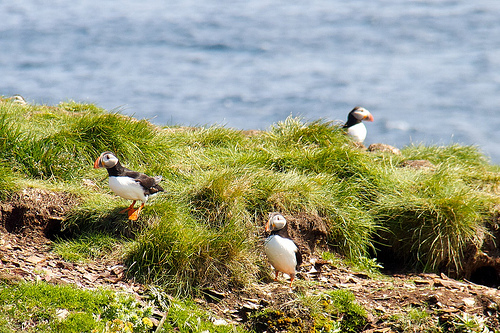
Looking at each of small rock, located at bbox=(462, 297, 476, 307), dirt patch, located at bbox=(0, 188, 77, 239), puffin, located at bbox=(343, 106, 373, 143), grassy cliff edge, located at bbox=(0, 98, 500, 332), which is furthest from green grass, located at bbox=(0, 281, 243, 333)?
puffin, located at bbox=(343, 106, 373, 143)

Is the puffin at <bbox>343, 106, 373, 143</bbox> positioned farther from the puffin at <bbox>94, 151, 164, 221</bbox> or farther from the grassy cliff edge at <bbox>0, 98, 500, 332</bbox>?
the puffin at <bbox>94, 151, 164, 221</bbox>

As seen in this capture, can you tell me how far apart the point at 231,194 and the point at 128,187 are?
3.34ft

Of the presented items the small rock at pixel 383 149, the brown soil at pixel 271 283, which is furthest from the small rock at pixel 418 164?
the brown soil at pixel 271 283

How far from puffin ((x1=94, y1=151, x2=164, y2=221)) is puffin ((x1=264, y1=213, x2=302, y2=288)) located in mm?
1083

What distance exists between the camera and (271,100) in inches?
1580

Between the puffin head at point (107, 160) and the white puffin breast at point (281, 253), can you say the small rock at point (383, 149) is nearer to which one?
the white puffin breast at point (281, 253)

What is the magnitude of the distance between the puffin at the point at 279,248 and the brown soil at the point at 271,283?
0.19 meters

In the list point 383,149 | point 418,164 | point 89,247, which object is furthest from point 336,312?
point 383,149

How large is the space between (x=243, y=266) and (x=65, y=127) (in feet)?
9.50

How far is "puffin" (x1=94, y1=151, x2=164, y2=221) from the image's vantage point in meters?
5.73

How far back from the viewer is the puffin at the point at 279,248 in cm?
568

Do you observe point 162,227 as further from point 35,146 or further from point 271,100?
point 271,100

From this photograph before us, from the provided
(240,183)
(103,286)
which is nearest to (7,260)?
(103,286)

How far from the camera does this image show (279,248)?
5.67m
